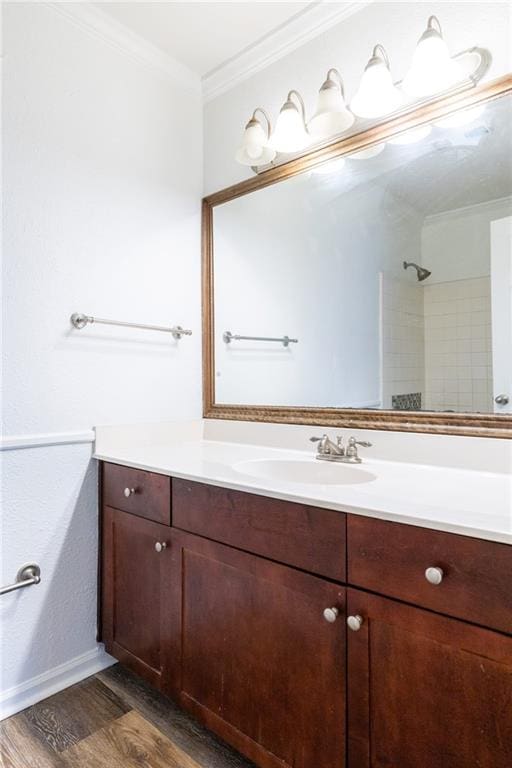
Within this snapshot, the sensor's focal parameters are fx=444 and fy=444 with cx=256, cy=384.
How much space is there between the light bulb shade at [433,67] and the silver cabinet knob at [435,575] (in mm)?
1262

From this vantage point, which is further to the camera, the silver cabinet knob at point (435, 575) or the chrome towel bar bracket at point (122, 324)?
the chrome towel bar bracket at point (122, 324)

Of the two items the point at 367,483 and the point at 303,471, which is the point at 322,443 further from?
the point at 367,483

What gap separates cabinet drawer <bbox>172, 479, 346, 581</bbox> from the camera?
93 cm

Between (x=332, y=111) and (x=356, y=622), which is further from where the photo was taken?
(x=332, y=111)

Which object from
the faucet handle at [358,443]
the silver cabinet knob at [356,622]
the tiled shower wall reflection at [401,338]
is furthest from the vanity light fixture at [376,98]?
the silver cabinet knob at [356,622]

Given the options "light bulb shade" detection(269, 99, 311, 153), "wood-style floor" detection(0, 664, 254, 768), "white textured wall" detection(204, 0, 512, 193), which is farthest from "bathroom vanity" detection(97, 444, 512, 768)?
"white textured wall" detection(204, 0, 512, 193)

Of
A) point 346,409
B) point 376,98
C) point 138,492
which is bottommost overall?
point 138,492

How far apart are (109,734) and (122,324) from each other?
1.31 metres

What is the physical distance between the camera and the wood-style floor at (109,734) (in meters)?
1.22

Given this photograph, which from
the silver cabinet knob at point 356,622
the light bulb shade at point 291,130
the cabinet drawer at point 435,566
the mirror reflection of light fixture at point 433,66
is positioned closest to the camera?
the cabinet drawer at point 435,566

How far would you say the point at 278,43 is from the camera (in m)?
1.68

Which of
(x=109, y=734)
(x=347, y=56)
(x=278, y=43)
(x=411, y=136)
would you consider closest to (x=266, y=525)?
(x=109, y=734)

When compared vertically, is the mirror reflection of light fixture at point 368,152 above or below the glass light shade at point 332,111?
below

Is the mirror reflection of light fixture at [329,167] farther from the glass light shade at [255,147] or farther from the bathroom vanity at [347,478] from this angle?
the glass light shade at [255,147]
